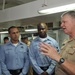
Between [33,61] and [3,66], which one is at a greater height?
[33,61]

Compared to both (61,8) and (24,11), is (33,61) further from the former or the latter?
(61,8)

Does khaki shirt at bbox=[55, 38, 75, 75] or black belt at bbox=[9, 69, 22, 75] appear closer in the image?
khaki shirt at bbox=[55, 38, 75, 75]

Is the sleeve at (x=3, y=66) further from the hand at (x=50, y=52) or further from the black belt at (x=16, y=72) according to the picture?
the hand at (x=50, y=52)

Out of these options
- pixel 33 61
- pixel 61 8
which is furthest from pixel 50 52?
pixel 33 61

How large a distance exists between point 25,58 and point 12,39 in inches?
21.4

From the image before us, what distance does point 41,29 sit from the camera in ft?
12.9

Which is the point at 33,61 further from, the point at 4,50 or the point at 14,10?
the point at 14,10

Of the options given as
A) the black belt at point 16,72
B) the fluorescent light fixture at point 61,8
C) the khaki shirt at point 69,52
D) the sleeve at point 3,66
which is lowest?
the black belt at point 16,72

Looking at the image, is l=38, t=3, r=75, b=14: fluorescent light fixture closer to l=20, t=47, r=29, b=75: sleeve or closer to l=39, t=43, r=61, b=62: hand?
l=39, t=43, r=61, b=62: hand

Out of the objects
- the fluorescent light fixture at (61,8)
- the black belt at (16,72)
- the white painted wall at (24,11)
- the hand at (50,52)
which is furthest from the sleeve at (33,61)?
the hand at (50,52)

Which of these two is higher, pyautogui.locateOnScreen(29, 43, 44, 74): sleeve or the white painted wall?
the white painted wall

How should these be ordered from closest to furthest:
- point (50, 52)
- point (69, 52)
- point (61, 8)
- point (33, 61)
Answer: point (50, 52), point (69, 52), point (61, 8), point (33, 61)

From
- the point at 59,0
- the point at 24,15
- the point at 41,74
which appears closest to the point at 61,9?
the point at 59,0

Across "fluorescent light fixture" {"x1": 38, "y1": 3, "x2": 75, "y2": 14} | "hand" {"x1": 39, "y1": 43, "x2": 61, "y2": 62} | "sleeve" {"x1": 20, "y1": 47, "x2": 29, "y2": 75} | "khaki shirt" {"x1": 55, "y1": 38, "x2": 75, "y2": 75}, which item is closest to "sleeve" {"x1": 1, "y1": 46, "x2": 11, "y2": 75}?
"sleeve" {"x1": 20, "y1": 47, "x2": 29, "y2": 75}
